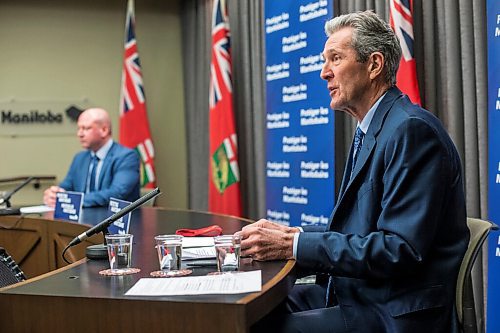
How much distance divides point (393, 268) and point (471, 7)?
2089mm

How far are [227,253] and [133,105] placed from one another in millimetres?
4862

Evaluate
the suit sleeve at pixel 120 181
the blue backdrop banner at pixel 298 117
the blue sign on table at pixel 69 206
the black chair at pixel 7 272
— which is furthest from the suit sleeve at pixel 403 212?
the suit sleeve at pixel 120 181

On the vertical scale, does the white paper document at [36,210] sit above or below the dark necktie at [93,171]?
below

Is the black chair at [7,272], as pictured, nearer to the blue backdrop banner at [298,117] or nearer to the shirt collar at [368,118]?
the shirt collar at [368,118]

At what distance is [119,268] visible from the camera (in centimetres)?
187

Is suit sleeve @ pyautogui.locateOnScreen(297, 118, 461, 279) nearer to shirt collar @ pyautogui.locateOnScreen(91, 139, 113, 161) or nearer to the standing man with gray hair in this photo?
the standing man with gray hair

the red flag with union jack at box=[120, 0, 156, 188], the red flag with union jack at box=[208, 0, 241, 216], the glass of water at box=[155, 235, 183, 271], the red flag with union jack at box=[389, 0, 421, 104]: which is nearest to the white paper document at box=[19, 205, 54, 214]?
the red flag with union jack at box=[208, 0, 241, 216]

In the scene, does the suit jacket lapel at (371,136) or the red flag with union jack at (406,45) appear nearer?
the suit jacket lapel at (371,136)

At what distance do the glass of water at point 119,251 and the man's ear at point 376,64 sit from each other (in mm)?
824

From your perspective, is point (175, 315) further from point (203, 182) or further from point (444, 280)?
point (203, 182)

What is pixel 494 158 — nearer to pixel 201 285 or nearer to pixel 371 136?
pixel 371 136

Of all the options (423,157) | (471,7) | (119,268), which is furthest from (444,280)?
(471,7)

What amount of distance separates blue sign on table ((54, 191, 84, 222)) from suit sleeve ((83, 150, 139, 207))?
53 centimetres

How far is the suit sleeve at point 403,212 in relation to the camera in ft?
5.57
